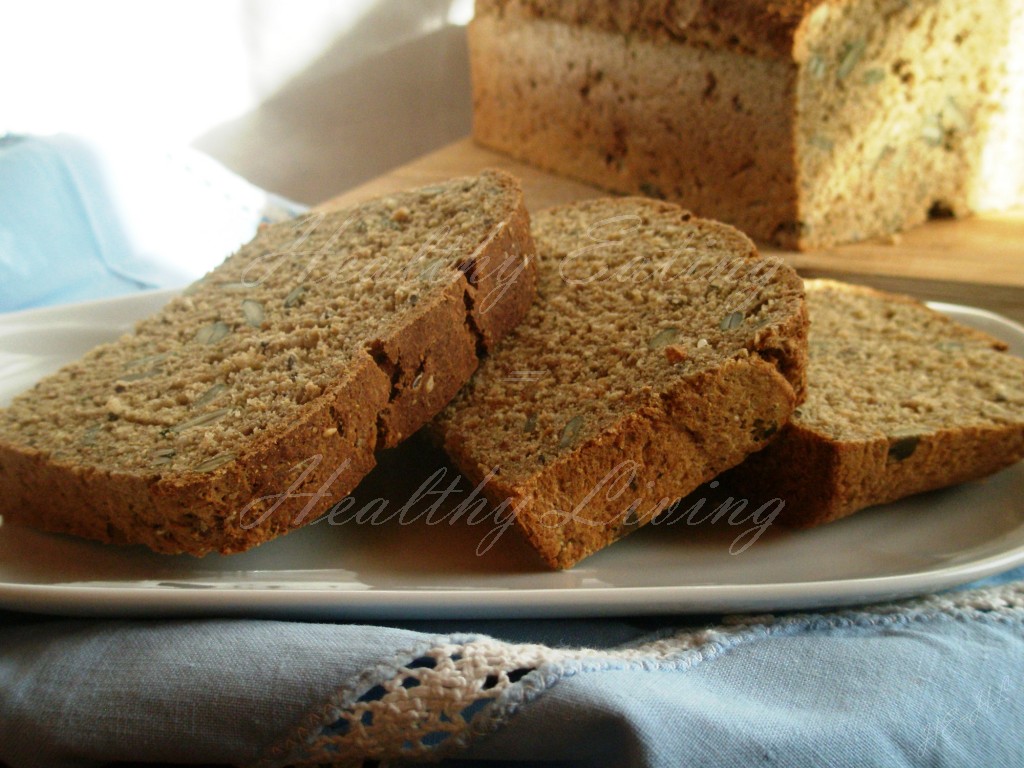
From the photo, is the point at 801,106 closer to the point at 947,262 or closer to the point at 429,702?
the point at 947,262

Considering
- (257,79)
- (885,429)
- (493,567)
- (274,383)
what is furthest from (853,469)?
(257,79)

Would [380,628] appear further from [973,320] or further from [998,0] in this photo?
[998,0]

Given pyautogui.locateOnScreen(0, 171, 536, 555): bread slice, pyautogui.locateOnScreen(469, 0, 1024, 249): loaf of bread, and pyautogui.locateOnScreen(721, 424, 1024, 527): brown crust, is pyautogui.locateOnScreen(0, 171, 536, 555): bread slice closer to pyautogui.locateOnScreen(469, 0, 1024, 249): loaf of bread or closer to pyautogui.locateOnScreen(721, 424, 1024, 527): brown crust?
pyautogui.locateOnScreen(721, 424, 1024, 527): brown crust

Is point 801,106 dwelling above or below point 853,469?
above

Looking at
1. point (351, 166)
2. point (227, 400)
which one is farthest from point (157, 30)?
point (227, 400)

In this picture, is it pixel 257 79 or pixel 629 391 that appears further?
pixel 257 79

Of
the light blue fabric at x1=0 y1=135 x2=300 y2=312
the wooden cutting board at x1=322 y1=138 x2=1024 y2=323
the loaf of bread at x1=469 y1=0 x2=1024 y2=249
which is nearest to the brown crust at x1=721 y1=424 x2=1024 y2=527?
the wooden cutting board at x1=322 y1=138 x2=1024 y2=323

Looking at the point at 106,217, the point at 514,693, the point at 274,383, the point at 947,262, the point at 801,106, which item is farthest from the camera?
the point at 106,217

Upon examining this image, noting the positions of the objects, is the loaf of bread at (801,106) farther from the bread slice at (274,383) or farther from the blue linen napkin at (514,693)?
the blue linen napkin at (514,693)
